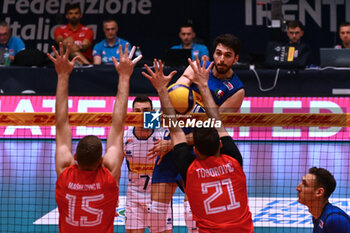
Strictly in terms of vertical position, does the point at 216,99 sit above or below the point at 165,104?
above

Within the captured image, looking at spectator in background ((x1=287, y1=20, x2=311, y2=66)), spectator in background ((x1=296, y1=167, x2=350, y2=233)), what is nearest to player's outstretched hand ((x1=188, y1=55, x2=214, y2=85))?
spectator in background ((x1=296, y1=167, x2=350, y2=233))

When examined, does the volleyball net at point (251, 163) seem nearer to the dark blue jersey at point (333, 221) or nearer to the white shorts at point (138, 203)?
the white shorts at point (138, 203)

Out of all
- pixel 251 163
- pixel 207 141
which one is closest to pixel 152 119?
pixel 207 141

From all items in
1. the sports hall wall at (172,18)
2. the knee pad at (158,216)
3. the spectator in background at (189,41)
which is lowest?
the knee pad at (158,216)

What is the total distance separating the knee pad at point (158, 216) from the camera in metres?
7.53

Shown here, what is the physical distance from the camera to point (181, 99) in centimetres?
670

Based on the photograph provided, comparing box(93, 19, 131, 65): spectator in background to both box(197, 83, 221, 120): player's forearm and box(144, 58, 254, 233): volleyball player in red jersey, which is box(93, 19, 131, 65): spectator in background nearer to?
box(197, 83, 221, 120): player's forearm

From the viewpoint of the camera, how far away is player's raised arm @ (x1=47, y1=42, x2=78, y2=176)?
5570 millimetres

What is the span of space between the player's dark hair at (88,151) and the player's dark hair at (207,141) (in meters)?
0.92

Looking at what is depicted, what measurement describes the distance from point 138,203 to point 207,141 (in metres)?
2.78

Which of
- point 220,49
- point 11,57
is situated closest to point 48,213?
point 220,49

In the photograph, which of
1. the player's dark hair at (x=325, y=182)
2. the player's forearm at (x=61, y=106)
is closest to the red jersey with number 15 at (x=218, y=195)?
the player's dark hair at (x=325, y=182)

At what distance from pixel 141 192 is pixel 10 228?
2204 mm

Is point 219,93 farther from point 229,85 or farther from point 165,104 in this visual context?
point 165,104
